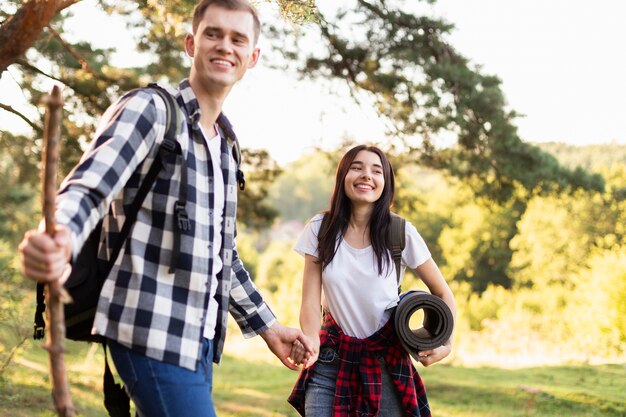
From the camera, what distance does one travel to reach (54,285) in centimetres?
169

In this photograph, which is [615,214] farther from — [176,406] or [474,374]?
[176,406]

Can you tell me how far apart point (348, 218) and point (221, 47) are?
161cm

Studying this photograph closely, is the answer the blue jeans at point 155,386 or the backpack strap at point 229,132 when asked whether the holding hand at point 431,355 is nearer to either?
the backpack strap at point 229,132

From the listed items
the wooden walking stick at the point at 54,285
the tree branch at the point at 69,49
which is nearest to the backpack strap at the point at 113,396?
the wooden walking stick at the point at 54,285

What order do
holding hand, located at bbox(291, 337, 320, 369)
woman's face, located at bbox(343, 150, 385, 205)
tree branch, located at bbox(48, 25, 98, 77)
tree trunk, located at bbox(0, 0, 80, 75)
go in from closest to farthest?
holding hand, located at bbox(291, 337, 320, 369), woman's face, located at bbox(343, 150, 385, 205), tree trunk, located at bbox(0, 0, 80, 75), tree branch, located at bbox(48, 25, 98, 77)

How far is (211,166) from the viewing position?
2.27m

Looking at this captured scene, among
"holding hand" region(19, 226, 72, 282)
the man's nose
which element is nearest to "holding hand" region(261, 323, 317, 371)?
the man's nose

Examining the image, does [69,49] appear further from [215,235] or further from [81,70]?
[215,235]

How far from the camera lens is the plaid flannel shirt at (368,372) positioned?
3.46m

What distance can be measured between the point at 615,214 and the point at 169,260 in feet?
130

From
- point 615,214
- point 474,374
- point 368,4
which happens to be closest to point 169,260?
point 368,4

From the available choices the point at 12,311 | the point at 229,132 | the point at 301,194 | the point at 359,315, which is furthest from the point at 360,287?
the point at 301,194

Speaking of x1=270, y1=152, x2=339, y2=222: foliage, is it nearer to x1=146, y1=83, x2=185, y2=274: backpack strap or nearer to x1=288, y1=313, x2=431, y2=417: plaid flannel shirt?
x1=288, y1=313, x2=431, y2=417: plaid flannel shirt

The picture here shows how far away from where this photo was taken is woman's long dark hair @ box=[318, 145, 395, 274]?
359 cm
